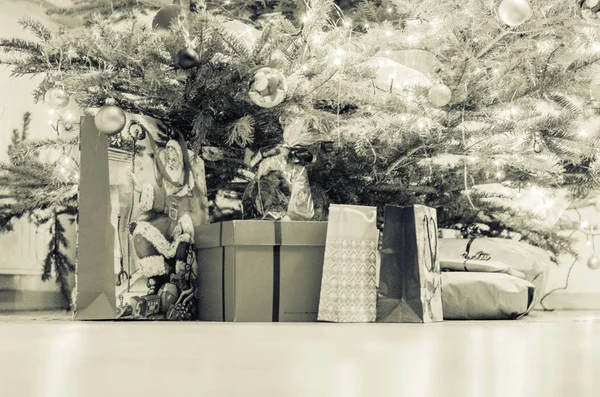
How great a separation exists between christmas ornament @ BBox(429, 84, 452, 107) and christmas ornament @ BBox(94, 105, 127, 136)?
542 millimetres

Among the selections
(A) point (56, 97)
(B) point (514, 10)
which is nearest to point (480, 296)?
(B) point (514, 10)

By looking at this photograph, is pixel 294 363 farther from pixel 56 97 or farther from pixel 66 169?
pixel 66 169

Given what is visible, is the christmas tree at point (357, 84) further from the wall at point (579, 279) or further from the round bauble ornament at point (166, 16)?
the wall at point (579, 279)

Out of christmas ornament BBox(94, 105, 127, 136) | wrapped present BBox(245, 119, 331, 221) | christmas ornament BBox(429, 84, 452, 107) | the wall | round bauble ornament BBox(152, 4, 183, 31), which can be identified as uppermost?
round bauble ornament BBox(152, 4, 183, 31)

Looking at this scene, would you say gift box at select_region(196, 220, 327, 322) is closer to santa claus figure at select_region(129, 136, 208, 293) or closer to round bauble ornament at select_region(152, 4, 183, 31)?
santa claus figure at select_region(129, 136, 208, 293)

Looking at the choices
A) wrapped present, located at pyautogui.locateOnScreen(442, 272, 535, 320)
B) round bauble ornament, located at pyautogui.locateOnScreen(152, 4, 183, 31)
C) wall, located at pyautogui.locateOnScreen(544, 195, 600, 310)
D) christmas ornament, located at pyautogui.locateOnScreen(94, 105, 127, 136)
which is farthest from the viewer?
wall, located at pyautogui.locateOnScreen(544, 195, 600, 310)

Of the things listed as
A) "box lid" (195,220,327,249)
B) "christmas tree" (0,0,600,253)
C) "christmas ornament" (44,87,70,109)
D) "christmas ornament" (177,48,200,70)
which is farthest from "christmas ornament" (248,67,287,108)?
"christmas ornament" (44,87,70,109)

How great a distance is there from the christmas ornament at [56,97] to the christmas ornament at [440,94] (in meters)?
0.66

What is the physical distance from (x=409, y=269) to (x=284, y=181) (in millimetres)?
285

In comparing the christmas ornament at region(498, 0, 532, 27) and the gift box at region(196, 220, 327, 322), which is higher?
the christmas ornament at region(498, 0, 532, 27)

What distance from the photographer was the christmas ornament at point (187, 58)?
45.8 inches

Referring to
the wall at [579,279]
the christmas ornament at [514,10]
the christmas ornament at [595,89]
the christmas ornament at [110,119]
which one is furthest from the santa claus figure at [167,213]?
the wall at [579,279]

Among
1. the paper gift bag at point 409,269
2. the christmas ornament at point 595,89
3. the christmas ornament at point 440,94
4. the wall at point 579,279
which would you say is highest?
the christmas ornament at point 595,89

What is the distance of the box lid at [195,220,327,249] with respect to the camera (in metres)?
1.25
